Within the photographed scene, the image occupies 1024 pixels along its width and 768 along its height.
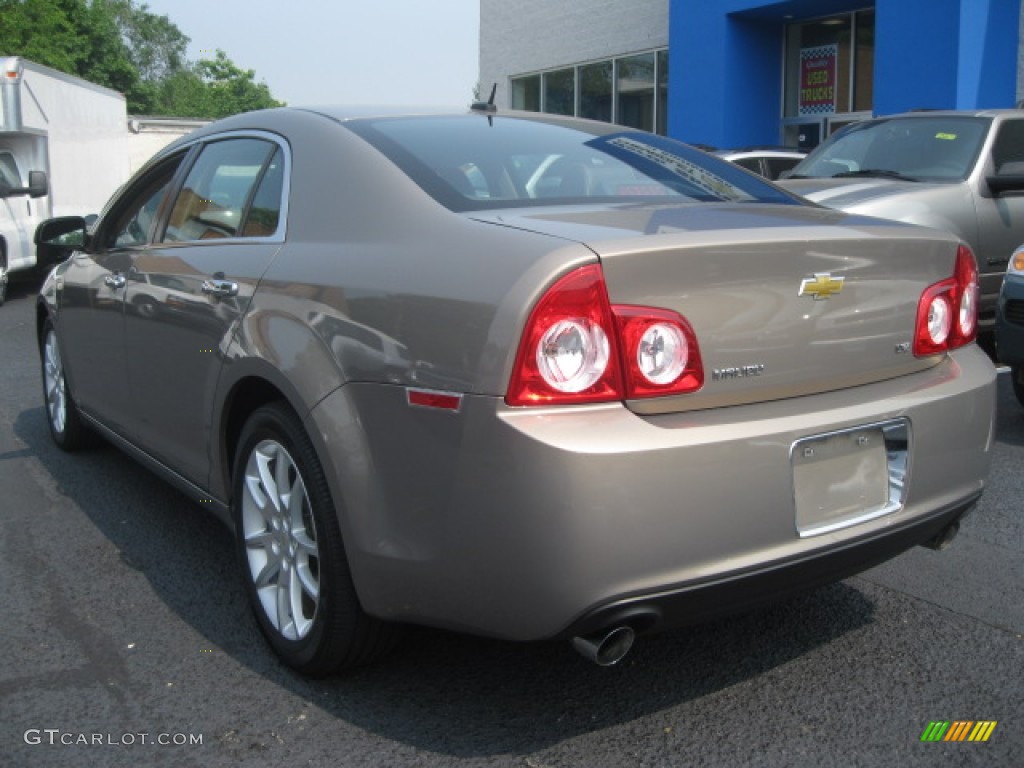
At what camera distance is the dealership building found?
15.3 m

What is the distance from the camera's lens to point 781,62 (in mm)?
19766

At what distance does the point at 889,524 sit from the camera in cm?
288

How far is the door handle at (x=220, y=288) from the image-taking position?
11.3 feet

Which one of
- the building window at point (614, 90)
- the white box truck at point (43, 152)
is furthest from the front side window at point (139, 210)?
the building window at point (614, 90)

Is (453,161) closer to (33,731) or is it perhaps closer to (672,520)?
(672,520)

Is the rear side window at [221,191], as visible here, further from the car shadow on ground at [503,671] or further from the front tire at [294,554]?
the car shadow on ground at [503,671]

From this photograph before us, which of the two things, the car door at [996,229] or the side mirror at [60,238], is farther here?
the car door at [996,229]

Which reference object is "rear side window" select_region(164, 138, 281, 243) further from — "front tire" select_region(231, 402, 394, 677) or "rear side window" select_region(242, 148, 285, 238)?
"front tire" select_region(231, 402, 394, 677)

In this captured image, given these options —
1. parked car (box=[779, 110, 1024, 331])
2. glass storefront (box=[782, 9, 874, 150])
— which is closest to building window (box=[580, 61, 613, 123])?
glass storefront (box=[782, 9, 874, 150])

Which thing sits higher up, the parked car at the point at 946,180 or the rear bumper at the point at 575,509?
the parked car at the point at 946,180

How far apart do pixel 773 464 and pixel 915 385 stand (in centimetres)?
65

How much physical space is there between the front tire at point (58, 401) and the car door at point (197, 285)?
1421mm

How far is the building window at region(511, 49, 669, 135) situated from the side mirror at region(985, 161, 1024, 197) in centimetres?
1403

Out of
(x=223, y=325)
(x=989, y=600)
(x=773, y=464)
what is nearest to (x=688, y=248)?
(x=773, y=464)
